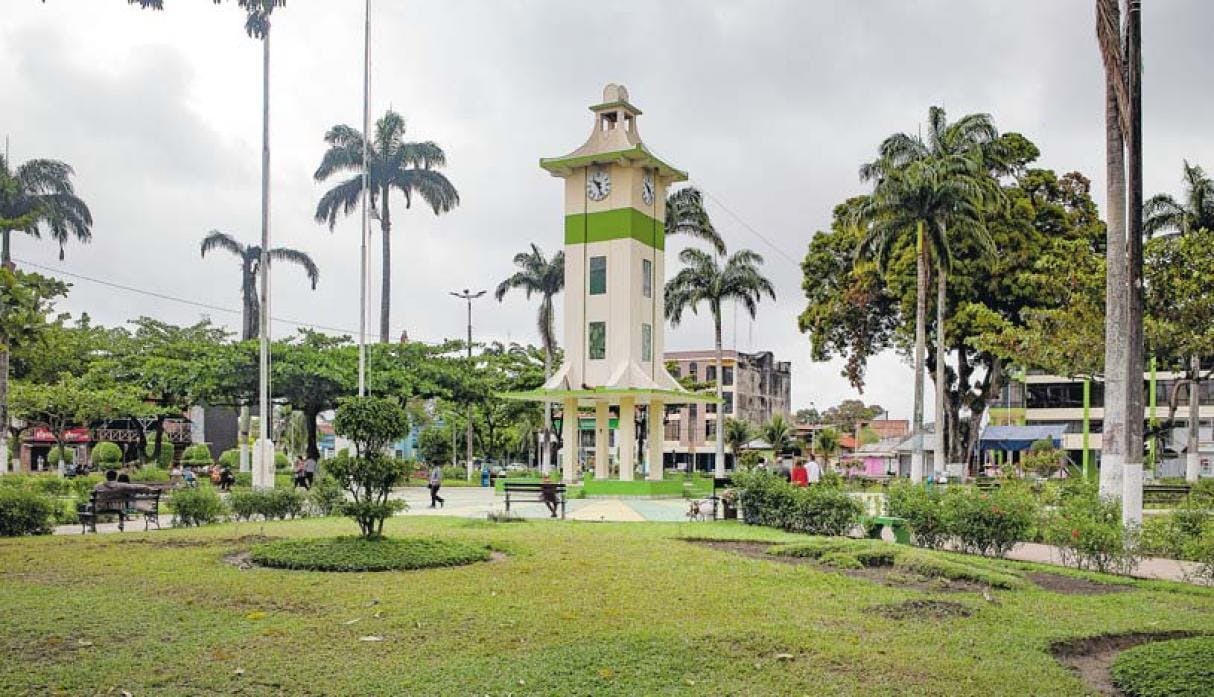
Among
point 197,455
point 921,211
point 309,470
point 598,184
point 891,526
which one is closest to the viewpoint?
point 891,526

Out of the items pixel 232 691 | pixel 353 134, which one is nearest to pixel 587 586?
pixel 232 691

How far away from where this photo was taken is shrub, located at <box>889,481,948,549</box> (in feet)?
50.4

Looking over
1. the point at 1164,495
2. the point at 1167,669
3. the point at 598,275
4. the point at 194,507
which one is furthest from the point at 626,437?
the point at 1167,669

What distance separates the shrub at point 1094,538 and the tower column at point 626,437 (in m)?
18.9

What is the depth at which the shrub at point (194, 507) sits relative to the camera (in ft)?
60.5

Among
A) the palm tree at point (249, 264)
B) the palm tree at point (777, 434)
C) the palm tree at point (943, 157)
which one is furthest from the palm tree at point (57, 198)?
the palm tree at point (777, 434)

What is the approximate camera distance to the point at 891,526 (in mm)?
16375

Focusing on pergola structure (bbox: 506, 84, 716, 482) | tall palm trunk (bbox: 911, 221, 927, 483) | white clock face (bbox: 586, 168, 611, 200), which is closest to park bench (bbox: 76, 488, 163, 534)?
pergola structure (bbox: 506, 84, 716, 482)

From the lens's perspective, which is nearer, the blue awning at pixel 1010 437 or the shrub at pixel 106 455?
the shrub at pixel 106 455

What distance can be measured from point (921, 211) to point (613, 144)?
10.9 meters

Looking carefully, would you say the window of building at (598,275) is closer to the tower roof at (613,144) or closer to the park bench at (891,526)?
the tower roof at (613,144)

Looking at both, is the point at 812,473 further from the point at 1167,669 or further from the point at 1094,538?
the point at 1167,669

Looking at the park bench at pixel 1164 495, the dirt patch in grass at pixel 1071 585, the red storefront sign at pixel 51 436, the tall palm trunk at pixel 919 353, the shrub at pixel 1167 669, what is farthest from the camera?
the red storefront sign at pixel 51 436

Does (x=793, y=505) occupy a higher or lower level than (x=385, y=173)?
lower
